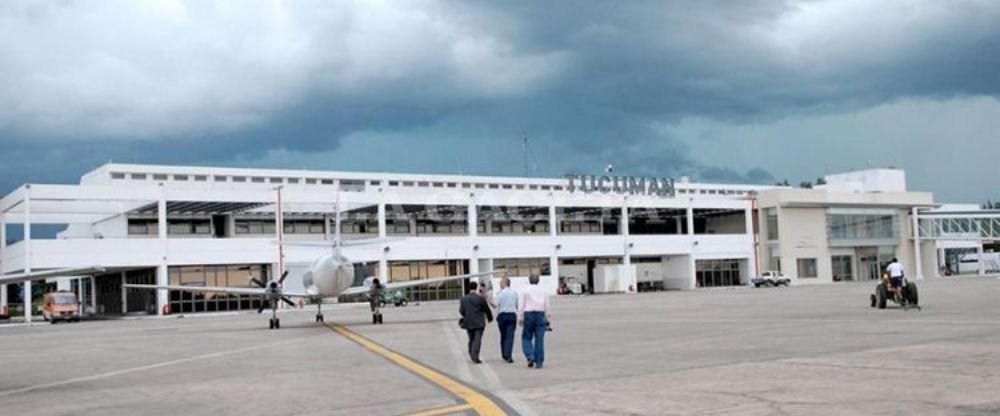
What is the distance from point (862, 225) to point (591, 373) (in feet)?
316

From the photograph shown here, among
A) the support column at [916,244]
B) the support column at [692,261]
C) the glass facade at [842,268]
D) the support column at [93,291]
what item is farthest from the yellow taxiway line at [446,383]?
the support column at [916,244]

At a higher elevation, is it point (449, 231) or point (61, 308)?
point (449, 231)

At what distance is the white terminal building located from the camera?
6825 centimetres

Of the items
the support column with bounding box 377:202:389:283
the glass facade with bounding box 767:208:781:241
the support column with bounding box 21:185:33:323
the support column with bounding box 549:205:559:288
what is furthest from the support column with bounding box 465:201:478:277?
the glass facade with bounding box 767:208:781:241

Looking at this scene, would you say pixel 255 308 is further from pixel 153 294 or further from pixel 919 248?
pixel 919 248

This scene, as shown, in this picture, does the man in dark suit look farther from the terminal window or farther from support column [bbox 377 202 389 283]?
the terminal window

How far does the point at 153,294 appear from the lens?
70.2 m

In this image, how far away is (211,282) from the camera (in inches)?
2822

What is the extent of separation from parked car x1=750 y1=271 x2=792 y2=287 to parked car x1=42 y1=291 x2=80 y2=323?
6240 cm

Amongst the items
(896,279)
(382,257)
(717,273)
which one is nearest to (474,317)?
(896,279)

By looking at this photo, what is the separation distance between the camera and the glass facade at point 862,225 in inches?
4028

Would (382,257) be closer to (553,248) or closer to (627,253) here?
(553,248)

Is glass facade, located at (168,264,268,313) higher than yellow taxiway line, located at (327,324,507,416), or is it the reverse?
glass facade, located at (168,264,268,313)

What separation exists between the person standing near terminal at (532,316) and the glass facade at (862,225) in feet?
296
